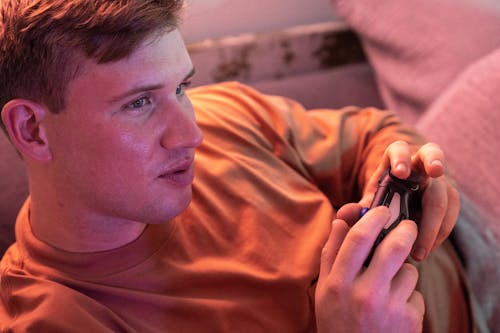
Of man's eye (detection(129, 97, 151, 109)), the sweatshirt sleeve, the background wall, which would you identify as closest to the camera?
man's eye (detection(129, 97, 151, 109))

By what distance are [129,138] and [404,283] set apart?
375mm

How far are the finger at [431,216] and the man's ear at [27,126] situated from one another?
49cm

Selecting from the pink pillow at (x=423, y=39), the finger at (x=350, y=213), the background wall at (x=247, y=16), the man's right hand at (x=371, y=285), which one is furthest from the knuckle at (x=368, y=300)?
the background wall at (x=247, y=16)

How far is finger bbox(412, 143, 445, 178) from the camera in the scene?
73 cm

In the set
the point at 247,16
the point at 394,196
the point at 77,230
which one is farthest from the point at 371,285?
the point at 247,16

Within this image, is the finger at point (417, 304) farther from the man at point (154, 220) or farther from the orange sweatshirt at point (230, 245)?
the orange sweatshirt at point (230, 245)

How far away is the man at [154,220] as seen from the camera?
69 cm

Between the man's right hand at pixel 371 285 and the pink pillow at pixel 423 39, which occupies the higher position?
the man's right hand at pixel 371 285

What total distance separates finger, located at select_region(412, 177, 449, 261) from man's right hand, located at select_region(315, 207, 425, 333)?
8 cm

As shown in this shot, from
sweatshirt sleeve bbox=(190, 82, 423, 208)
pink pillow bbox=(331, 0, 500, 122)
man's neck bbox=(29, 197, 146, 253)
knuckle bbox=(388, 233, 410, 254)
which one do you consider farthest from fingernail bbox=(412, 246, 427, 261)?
pink pillow bbox=(331, 0, 500, 122)

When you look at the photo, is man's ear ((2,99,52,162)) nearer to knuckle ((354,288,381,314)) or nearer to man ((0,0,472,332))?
man ((0,0,472,332))

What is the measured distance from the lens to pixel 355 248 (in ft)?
2.13

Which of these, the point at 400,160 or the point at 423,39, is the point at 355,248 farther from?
the point at 423,39

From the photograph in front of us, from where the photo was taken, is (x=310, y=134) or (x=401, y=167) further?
(x=310, y=134)
